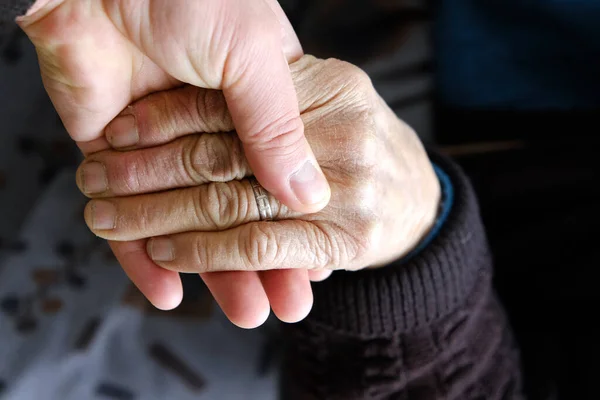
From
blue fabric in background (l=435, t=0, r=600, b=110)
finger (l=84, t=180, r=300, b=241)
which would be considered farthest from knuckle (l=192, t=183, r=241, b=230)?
blue fabric in background (l=435, t=0, r=600, b=110)

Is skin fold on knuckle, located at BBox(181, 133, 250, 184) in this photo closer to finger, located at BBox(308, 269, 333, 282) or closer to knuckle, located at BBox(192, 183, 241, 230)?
knuckle, located at BBox(192, 183, 241, 230)

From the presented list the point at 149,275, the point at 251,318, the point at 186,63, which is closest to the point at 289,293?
the point at 251,318

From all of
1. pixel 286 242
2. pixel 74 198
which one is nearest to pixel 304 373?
pixel 286 242

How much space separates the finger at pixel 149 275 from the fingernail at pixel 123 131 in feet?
0.39

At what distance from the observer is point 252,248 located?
59 cm

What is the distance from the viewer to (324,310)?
728 mm

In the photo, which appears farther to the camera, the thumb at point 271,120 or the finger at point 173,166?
the finger at point 173,166

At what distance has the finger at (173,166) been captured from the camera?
23.5 inches

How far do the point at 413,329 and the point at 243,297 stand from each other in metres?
0.23

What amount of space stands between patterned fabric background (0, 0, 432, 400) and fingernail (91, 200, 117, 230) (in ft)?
1.43

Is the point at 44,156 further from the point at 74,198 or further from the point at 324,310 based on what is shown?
the point at 324,310

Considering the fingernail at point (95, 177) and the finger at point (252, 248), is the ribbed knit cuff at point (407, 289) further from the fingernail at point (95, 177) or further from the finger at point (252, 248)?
the fingernail at point (95, 177)

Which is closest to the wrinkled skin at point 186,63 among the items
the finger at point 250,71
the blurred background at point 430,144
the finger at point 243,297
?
the finger at point 250,71

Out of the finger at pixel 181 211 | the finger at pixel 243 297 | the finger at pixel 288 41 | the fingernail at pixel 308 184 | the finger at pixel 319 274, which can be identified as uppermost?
the finger at pixel 288 41
